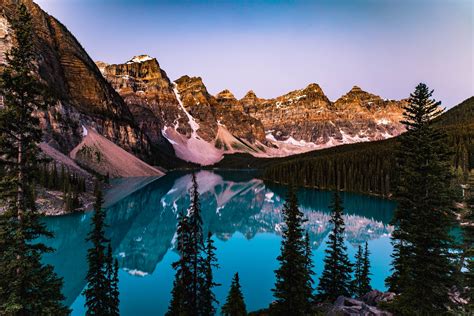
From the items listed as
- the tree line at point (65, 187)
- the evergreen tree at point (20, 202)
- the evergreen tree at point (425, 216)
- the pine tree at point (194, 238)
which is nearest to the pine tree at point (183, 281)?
the pine tree at point (194, 238)

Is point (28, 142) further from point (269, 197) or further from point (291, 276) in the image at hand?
point (269, 197)

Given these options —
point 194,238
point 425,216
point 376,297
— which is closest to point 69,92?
point 194,238

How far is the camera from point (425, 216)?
46.1 feet

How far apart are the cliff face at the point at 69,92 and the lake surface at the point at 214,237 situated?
2120 inches

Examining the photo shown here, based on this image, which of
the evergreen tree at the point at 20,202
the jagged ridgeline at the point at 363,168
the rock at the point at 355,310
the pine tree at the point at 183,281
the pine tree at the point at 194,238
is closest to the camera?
the evergreen tree at the point at 20,202

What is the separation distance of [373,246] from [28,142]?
146ft

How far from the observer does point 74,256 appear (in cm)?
3581

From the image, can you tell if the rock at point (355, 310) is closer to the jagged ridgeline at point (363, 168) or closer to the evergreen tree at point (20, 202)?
the evergreen tree at point (20, 202)

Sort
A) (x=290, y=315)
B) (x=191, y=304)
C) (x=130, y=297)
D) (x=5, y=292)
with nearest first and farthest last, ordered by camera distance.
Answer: (x=5, y=292), (x=290, y=315), (x=191, y=304), (x=130, y=297)

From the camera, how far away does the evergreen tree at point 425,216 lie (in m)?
13.1

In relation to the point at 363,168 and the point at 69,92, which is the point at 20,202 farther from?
the point at 69,92

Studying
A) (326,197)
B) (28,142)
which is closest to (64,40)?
(326,197)

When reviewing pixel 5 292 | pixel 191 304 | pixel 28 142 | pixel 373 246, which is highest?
pixel 28 142

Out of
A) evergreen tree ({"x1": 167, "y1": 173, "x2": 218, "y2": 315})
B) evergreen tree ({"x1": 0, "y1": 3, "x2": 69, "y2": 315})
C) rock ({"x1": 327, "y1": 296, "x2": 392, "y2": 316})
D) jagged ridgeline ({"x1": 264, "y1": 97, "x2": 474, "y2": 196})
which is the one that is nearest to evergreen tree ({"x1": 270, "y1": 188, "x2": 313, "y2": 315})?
rock ({"x1": 327, "y1": 296, "x2": 392, "y2": 316})
